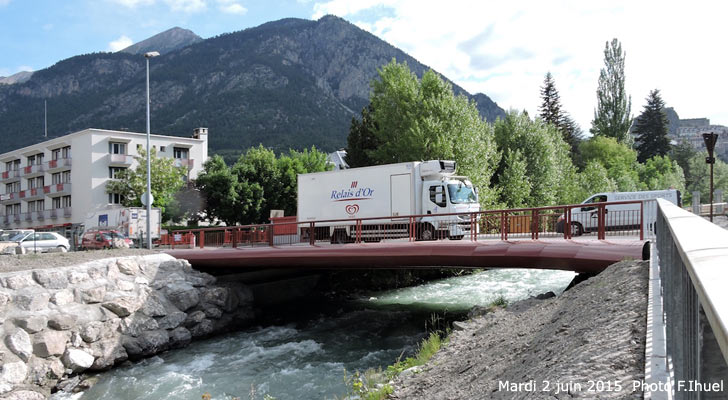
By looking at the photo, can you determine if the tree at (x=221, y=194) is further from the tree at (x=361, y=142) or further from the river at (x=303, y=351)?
the river at (x=303, y=351)

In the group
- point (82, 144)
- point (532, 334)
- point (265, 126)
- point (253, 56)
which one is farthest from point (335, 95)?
point (532, 334)

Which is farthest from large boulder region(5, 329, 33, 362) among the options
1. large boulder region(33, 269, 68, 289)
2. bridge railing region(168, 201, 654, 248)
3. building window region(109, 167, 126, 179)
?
building window region(109, 167, 126, 179)

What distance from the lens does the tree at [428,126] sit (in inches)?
1259

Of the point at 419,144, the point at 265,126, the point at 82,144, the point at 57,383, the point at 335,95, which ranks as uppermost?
the point at 335,95

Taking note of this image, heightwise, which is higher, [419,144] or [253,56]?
[253,56]

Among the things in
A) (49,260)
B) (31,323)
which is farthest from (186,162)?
(31,323)

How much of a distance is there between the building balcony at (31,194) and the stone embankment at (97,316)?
5343cm

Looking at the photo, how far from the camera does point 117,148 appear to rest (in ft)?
190

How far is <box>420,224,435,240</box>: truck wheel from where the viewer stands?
60.4 feet

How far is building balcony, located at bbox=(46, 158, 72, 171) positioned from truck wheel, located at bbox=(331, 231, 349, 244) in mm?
48569

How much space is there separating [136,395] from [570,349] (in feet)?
35.1

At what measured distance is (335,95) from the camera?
176 m

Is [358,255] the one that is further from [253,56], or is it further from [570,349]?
[253,56]

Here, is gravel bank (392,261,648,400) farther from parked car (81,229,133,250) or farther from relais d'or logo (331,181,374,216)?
parked car (81,229,133,250)
